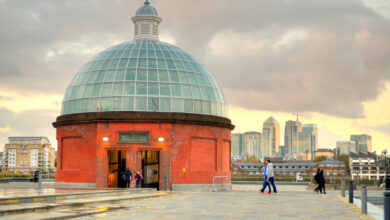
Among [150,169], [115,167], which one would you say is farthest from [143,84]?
[150,169]

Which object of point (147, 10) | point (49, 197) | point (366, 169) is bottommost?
point (366, 169)

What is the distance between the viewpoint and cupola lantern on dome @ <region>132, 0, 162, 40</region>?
156 ft

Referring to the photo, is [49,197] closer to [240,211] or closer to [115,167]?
[240,211]

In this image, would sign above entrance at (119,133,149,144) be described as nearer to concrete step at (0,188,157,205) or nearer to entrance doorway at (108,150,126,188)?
entrance doorway at (108,150,126,188)

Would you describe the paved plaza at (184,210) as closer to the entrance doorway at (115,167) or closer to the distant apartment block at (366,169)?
the entrance doorway at (115,167)

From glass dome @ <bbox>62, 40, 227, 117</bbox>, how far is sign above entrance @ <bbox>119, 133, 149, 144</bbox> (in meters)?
2.14

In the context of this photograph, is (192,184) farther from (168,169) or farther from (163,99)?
(163,99)

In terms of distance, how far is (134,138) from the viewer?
3812 cm

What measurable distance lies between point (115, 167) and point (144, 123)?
552 centimetres

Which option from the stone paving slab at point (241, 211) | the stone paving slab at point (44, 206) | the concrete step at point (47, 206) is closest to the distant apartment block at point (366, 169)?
the stone paving slab at point (241, 211)

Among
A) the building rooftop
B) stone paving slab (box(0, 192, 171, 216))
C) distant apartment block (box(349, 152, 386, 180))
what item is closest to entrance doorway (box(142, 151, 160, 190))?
the building rooftop

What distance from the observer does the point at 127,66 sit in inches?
1624

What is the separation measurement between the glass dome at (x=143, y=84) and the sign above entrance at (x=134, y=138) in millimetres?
2136

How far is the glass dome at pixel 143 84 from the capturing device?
39625 mm
